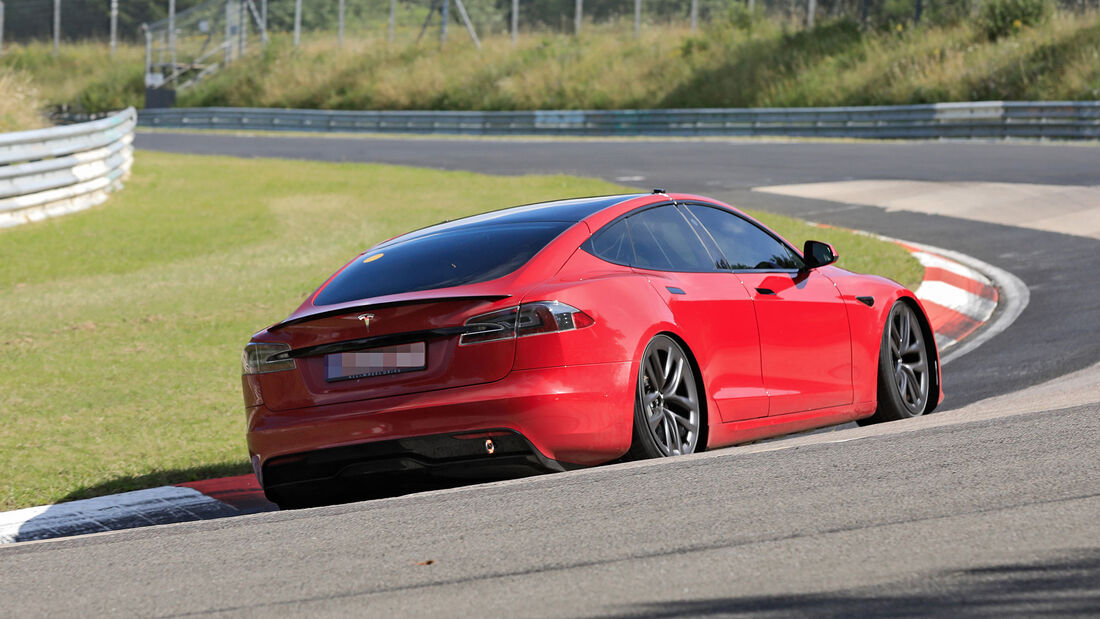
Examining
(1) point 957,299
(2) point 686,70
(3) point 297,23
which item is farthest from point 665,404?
(3) point 297,23

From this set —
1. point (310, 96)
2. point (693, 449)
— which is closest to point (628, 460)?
point (693, 449)

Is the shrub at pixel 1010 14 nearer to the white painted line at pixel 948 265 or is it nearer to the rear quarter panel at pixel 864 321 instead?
the white painted line at pixel 948 265

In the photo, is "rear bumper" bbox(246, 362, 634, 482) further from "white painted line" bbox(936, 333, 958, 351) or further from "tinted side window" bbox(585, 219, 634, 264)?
"white painted line" bbox(936, 333, 958, 351)

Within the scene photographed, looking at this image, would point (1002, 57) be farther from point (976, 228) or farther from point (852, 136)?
point (976, 228)

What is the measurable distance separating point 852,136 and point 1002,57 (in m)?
5.38

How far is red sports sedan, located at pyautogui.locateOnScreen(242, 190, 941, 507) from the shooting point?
18.1 feet

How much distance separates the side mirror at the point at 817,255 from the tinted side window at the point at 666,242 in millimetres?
825

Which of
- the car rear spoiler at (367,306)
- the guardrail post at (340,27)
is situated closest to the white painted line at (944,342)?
the car rear spoiler at (367,306)

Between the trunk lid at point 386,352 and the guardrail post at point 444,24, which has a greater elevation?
the guardrail post at point 444,24

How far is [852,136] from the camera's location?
32562mm

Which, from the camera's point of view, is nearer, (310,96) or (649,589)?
(649,589)

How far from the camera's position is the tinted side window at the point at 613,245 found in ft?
20.1

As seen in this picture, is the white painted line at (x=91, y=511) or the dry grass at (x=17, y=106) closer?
the white painted line at (x=91, y=511)

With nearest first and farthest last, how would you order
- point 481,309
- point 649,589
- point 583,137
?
point 649,589 < point 481,309 < point 583,137
